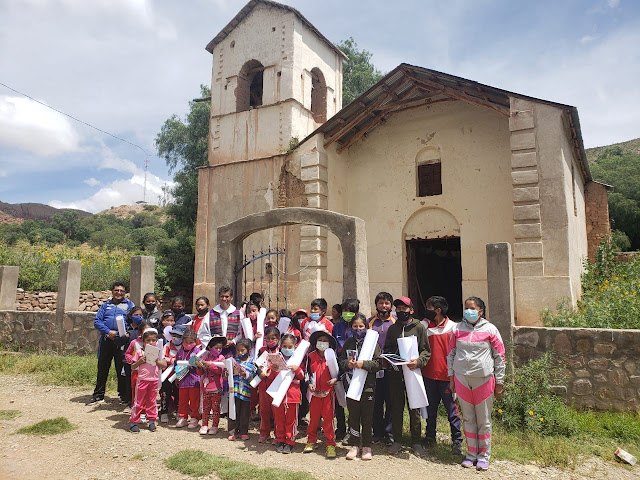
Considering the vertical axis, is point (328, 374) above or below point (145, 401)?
above

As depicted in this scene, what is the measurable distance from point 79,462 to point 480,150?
10.0m

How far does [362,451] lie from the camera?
195 inches

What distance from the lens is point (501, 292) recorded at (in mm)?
6383

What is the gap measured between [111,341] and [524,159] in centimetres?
852

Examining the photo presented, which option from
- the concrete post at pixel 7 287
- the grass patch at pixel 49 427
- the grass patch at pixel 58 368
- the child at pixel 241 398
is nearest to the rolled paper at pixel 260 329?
the child at pixel 241 398

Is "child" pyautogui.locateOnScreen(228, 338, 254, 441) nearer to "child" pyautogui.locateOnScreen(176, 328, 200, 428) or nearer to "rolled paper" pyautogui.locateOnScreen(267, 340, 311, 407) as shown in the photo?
"rolled paper" pyautogui.locateOnScreen(267, 340, 311, 407)

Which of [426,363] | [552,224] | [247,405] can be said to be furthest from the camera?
[552,224]

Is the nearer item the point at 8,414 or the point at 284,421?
the point at 284,421

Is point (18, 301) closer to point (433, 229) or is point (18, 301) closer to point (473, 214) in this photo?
point (433, 229)

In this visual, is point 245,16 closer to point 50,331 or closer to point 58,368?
point 50,331

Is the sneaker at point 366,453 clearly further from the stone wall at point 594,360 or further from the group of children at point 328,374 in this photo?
the stone wall at point 594,360

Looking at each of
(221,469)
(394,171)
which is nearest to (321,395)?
(221,469)

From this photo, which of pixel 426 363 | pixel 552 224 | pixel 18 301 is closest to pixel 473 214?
pixel 552 224

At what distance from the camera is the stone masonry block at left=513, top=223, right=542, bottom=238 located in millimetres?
9336
